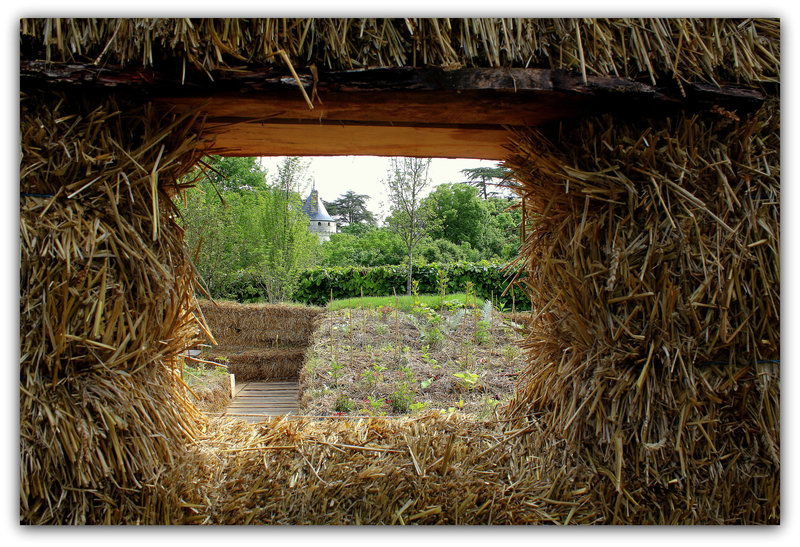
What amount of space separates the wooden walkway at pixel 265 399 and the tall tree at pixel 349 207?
36.0 metres

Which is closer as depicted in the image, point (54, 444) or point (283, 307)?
→ point (54, 444)

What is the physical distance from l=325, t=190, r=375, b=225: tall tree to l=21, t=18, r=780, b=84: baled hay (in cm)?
4176

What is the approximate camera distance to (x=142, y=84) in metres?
1.55

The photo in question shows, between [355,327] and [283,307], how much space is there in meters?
3.04

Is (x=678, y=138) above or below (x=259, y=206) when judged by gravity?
below

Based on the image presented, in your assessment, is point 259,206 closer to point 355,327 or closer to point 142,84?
point 355,327

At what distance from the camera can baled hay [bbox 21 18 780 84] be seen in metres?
1.52

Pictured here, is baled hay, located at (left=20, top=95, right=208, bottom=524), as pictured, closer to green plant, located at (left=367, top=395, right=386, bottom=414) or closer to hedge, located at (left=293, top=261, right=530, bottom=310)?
green plant, located at (left=367, top=395, right=386, bottom=414)

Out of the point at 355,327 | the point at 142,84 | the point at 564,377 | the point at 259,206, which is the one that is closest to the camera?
the point at 142,84

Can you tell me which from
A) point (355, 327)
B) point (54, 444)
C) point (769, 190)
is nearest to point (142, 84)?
point (54, 444)

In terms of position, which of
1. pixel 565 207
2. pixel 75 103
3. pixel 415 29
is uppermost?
pixel 415 29

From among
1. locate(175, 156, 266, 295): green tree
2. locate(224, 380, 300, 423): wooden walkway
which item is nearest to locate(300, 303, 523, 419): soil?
locate(224, 380, 300, 423): wooden walkway

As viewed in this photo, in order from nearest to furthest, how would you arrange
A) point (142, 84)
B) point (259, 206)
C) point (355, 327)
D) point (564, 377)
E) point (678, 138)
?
point (142, 84) → point (678, 138) → point (564, 377) → point (355, 327) → point (259, 206)

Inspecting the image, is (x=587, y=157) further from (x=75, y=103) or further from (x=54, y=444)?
(x=54, y=444)
